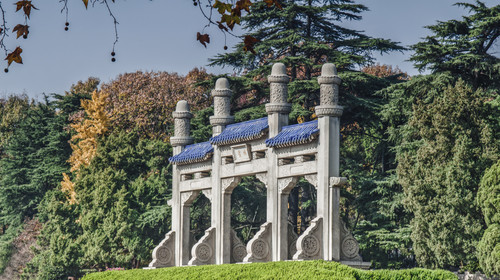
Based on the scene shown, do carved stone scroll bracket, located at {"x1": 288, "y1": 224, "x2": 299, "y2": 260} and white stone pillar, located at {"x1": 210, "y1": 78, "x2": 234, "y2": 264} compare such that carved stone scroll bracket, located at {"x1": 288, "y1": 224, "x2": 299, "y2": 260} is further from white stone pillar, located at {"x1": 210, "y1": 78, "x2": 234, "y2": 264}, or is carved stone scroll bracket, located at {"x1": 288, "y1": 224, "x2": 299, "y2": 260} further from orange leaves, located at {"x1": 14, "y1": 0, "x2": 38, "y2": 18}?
orange leaves, located at {"x1": 14, "y1": 0, "x2": 38, "y2": 18}

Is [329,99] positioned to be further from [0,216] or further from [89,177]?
[0,216]

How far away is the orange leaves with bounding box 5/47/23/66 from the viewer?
8227mm

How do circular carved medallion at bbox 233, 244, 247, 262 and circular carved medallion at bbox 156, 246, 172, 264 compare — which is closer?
circular carved medallion at bbox 233, 244, 247, 262

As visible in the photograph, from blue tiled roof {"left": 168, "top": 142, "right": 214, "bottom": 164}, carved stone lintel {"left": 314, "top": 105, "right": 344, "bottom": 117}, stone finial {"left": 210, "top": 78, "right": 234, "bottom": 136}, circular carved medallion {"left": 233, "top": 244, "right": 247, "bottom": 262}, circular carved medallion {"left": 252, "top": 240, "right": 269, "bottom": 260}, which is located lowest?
circular carved medallion {"left": 233, "top": 244, "right": 247, "bottom": 262}

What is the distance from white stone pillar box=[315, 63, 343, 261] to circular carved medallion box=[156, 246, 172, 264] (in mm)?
5122

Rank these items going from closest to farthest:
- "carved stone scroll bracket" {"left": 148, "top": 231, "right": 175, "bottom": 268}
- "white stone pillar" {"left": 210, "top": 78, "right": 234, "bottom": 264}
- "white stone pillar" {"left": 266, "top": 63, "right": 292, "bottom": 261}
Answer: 1. "white stone pillar" {"left": 266, "top": 63, "right": 292, "bottom": 261}
2. "white stone pillar" {"left": 210, "top": 78, "right": 234, "bottom": 264}
3. "carved stone scroll bracket" {"left": 148, "top": 231, "right": 175, "bottom": 268}

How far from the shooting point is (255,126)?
20.2 meters

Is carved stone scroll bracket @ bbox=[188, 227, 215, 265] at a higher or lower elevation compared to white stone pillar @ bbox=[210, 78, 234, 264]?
lower

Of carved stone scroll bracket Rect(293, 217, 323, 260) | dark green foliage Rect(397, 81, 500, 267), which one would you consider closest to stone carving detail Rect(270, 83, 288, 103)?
carved stone scroll bracket Rect(293, 217, 323, 260)

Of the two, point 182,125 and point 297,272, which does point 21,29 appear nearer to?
point 297,272

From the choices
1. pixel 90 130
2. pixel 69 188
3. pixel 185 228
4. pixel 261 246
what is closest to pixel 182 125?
pixel 185 228

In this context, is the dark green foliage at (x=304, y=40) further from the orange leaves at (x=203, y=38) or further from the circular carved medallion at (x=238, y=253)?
the orange leaves at (x=203, y=38)

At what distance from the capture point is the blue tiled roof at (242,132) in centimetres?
1991

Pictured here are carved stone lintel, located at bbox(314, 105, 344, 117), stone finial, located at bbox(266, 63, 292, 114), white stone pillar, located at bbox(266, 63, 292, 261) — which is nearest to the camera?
carved stone lintel, located at bbox(314, 105, 344, 117)
